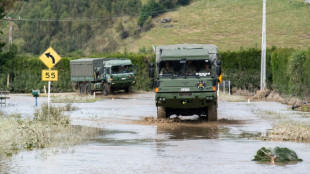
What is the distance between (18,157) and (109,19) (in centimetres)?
12199

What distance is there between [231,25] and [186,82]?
262 ft

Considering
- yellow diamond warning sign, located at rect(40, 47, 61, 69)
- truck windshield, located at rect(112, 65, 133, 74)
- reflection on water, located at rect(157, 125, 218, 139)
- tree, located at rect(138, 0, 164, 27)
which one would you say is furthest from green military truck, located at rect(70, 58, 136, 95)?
tree, located at rect(138, 0, 164, 27)

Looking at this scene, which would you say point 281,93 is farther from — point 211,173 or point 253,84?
point 211,173

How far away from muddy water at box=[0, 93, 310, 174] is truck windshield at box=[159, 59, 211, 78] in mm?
1800

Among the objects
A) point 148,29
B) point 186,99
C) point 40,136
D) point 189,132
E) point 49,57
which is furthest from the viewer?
point 148,29

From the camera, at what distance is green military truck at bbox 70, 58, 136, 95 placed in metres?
49.7

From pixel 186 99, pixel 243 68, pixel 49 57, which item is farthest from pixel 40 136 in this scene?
pixel 243 68

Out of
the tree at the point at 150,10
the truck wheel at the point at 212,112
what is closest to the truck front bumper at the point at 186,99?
the truck wheel at the point at 212,112

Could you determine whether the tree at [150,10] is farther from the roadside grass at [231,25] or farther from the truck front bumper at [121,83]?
the truck front bumper at [121,83]

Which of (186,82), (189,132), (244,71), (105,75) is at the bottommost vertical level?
(189,132)

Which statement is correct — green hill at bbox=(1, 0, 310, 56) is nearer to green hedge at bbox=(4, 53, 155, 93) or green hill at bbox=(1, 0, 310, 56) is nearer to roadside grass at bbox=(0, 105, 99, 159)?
green hedge at bbox=(4, 53, 155, 93)

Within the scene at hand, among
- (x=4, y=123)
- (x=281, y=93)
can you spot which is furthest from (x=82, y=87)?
(x=4, y=123)

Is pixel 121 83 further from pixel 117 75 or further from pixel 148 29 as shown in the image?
pixel 148 29

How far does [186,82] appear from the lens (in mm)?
23422
